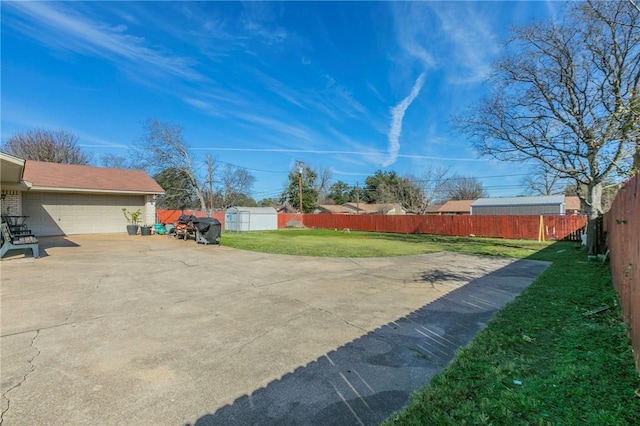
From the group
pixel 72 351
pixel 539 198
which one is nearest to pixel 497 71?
pixel 72 351

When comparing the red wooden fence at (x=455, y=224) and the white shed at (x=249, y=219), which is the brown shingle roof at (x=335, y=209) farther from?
the white shed at (x=249, y=219)

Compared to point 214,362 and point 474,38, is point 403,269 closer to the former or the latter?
point 214,362

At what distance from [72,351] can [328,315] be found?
120 inches

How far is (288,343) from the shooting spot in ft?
11.4

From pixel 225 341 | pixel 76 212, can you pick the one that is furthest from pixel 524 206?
pixel 76 212

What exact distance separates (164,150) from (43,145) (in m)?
9.54

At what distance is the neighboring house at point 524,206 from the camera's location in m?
30.5

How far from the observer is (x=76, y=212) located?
53.6 feet

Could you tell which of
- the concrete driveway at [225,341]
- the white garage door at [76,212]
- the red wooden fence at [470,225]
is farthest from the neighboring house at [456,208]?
the concrete driveway at [225,341]

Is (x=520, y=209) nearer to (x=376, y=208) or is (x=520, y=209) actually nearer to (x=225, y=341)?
(x=376, y=208)

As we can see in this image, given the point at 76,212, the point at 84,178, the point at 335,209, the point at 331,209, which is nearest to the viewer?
A: the point at 76,212

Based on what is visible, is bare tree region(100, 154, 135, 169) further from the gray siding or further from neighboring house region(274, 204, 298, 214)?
the gray siding

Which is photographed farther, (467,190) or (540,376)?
(467,190)

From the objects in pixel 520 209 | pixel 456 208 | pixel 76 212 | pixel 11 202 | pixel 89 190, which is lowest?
pixel 76 212
